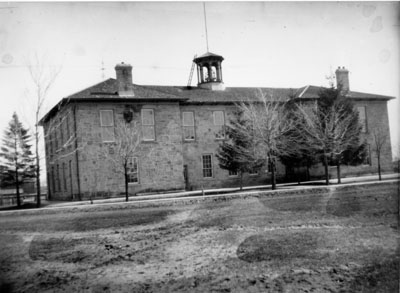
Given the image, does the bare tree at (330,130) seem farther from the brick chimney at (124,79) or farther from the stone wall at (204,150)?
the brick chimney at (124,79)

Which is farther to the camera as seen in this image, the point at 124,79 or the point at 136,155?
the point at 136,155

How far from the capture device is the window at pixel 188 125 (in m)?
24.7

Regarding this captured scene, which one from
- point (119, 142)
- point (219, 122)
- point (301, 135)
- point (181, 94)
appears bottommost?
point (301, 135)

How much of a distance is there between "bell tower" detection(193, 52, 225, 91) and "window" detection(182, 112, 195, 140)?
16.6 feet

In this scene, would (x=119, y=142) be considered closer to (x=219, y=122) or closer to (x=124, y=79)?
(x=124, y=79)

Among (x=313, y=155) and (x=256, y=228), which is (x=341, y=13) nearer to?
(x=256, y=228)

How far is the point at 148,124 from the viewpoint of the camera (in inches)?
867

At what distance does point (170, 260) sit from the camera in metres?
8.27

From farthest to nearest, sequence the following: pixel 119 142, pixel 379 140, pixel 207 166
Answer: pixel 207 166, pixel 379 140, pixel 119 142

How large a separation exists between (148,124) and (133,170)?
304 centimetres

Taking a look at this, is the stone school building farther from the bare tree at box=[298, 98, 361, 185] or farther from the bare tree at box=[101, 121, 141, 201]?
the bare tree at box=[298, 98, 361, 185]

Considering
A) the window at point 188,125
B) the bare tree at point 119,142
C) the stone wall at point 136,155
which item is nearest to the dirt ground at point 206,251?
the bare tree at point 119,142

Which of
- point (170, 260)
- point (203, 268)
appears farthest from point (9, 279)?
point (203, 268)

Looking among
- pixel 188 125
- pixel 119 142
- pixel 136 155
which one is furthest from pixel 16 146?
pixel 188 125
